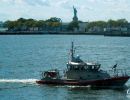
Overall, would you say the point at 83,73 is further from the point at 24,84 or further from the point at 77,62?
the point at 24,84

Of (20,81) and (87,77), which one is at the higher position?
(87,77)

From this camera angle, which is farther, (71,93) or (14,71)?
(14,71)

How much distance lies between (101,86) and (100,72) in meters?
1.69

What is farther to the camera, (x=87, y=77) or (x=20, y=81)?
(x=20, y=81)

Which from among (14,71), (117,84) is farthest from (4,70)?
(117,84)

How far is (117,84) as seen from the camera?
6744 centimetres

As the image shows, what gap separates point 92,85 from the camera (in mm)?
67625

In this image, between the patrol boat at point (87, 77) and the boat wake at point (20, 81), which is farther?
the boat wake at point (20, 81)

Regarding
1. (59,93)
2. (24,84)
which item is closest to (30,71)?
(24,84)

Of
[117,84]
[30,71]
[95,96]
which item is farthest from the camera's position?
[30,71]

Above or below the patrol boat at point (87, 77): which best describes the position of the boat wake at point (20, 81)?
below

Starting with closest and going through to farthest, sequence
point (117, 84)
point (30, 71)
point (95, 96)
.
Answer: point (95, 96), point (117, 84), point (30, 71)

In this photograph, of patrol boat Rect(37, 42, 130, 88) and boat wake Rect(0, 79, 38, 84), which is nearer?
patrol boat Rect(37, 42, 130, 88)

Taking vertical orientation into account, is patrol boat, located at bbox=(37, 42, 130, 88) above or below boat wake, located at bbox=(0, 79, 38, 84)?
above
